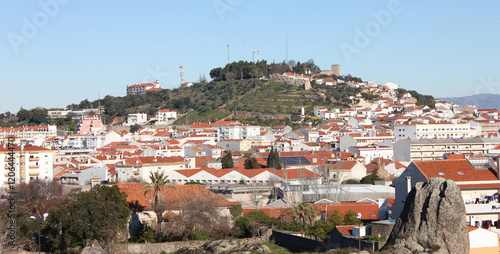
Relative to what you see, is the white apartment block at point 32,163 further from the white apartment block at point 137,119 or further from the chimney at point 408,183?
the white apartment block at point 137,119

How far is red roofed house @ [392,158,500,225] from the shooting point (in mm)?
22297

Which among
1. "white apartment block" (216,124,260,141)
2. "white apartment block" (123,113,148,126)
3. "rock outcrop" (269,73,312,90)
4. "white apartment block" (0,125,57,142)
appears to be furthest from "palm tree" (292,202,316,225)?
"rock outcrop" (269,73,312,90)

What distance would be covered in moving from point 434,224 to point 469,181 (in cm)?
1365

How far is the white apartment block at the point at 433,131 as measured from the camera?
2899 inches

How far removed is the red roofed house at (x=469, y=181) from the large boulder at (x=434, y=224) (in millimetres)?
10071

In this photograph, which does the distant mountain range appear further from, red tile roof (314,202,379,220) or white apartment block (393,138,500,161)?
red tile roof (314,202,379,220)

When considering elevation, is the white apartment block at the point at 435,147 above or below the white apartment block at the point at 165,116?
below

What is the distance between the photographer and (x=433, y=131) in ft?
243

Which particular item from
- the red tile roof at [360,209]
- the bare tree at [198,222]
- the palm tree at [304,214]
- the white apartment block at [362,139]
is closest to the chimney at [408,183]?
the red tile roof at [360,209]

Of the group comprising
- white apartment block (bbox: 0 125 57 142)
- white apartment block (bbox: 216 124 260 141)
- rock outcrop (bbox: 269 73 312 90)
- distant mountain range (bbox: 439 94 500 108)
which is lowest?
white apartment block (bbox: 216 124 260 141)

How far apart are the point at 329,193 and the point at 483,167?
9.26m

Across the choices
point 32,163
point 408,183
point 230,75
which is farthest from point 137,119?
point 408,183

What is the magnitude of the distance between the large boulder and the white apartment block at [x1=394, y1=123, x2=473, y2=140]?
62186 millimetres

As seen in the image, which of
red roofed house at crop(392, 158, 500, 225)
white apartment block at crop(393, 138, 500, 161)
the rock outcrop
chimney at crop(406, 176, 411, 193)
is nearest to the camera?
red roofed house at crop(392, 158, 500, 225)
